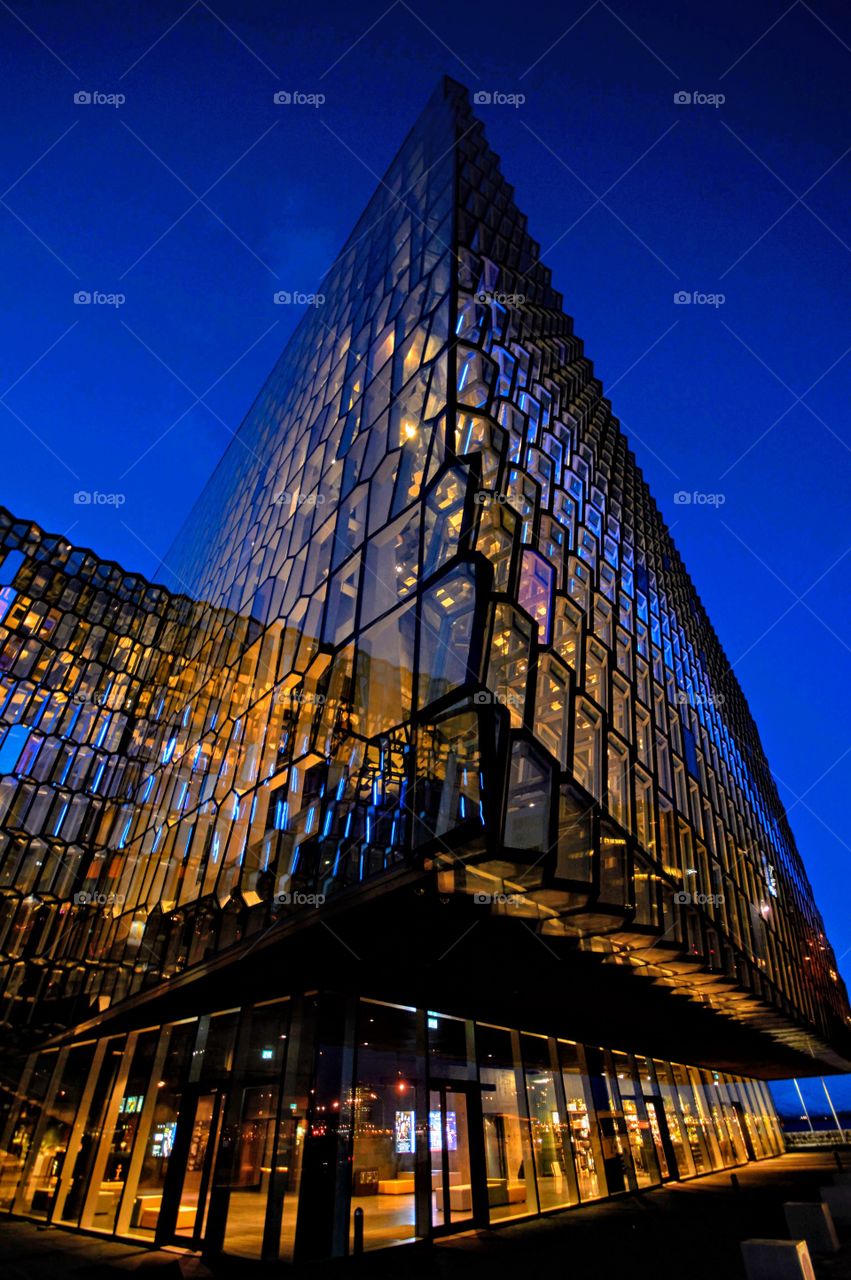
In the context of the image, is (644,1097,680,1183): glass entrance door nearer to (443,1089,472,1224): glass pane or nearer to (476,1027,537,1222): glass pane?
(476,1027,537,1222): glass pane

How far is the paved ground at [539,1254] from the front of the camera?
815 cm

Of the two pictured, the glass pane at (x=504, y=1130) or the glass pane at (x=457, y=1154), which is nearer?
the glass pane at (x=457, y=1154)

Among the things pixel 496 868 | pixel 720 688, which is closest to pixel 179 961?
pixel 496 868

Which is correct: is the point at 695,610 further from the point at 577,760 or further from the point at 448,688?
the point at 448,688

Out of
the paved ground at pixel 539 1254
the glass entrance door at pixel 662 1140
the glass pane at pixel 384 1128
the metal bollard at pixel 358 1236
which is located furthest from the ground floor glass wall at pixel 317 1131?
the glass entrance door at pixel 662 1140

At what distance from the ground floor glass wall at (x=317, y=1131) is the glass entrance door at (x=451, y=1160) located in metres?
0.03

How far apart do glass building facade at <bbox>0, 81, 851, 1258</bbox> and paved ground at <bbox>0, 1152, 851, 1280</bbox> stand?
565mm

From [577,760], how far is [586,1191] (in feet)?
A: 36.4

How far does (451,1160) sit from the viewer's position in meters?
10.6

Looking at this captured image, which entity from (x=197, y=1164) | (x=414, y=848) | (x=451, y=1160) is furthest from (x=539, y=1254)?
(x=414, y=848)

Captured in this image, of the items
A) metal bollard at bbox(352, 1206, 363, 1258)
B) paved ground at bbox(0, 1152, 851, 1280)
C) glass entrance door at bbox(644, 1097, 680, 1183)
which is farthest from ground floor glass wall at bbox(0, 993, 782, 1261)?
glass entrance door at bbox(644, 1097, 680, 1183)

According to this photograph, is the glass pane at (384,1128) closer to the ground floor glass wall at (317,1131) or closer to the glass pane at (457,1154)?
the ground floor glass wall at (317,1131)

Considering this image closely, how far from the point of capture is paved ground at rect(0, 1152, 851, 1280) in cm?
815

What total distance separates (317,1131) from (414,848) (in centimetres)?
506
